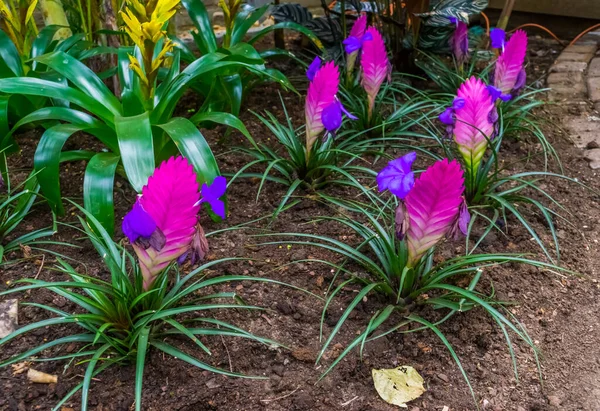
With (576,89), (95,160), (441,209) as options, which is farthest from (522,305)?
(576,89)

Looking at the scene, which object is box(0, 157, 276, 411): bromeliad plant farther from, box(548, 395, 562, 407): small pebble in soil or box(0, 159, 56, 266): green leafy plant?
box(548, 395, 562, 407): small pebble in soil

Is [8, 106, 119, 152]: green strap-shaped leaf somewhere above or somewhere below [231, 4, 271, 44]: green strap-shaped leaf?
below

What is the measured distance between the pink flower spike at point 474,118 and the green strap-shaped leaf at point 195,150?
899 millimetres

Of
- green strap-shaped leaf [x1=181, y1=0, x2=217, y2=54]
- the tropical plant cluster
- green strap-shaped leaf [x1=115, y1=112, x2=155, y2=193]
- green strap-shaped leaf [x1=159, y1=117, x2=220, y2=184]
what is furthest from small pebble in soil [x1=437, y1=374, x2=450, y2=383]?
green strap-shaped leaf [x1=181, y1=0, x2=217, y2=54]

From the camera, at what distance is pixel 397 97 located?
3.25 m

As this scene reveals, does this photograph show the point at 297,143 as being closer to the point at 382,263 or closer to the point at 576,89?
the point at 382,263

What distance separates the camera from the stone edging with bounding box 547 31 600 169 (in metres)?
2.98

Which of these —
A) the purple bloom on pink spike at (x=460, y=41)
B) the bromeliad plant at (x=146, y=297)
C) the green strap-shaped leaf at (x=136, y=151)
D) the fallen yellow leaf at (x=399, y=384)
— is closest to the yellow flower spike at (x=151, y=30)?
the green strap-shaped leaf at (x=136, y=151)

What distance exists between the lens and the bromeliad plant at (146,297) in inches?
53.4

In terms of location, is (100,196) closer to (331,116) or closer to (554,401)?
(331,116)

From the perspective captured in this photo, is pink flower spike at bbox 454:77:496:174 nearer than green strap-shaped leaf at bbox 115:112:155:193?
No

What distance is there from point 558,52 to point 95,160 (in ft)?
11.6

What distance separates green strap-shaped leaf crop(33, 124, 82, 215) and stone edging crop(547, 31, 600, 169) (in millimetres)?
2442

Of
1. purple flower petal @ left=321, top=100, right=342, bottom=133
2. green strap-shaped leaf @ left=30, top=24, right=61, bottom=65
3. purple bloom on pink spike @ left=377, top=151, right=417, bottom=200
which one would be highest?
green strap-shaped leaf @ left=30, top=24, right=61, bottom=65
